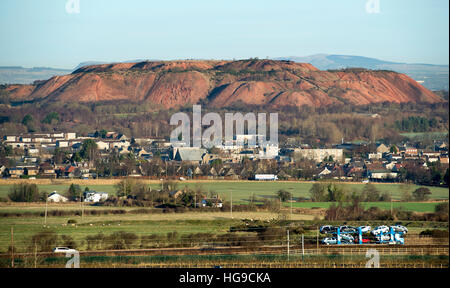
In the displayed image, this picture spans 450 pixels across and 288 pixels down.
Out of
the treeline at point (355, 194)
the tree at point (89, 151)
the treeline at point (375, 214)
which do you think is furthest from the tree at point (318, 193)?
the tree at point (89, 151)

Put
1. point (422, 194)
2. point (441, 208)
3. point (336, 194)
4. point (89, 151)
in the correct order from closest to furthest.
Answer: point (441, 208)
point (422, 194)
point (336, 194)
point (89, 151)

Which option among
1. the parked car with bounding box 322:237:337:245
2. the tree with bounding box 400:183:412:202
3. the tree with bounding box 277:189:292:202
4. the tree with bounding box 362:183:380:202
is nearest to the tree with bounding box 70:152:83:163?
the tree with bounding box 277:189:292:202

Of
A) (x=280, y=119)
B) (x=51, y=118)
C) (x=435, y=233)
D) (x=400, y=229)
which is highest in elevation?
(x=51, y=118)

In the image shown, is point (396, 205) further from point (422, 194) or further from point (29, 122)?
point (29, 122)

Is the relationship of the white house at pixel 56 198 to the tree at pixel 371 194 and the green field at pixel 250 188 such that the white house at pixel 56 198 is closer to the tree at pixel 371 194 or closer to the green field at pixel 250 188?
the green field at pixel 250 188

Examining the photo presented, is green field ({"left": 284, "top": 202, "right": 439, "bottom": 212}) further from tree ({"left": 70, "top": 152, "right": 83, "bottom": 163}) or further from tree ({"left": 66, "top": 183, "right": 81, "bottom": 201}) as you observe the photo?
tree ({"left": 70, "top": 152, "right": 83, "bottom": 163})

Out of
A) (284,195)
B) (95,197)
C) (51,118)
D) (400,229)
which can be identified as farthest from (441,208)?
(51,118)

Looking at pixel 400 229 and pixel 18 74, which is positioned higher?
pixel 18 74
